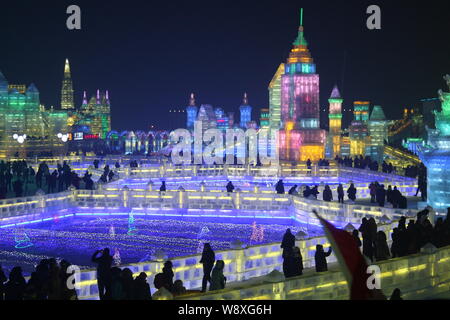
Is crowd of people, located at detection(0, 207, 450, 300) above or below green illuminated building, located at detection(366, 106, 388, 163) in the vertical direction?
below

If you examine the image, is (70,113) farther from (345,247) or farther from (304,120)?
(345,247)

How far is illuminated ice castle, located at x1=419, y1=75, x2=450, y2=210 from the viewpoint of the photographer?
72.7 feet

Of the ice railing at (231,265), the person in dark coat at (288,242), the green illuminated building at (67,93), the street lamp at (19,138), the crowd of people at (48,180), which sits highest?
the green illuminated building at (67,93)

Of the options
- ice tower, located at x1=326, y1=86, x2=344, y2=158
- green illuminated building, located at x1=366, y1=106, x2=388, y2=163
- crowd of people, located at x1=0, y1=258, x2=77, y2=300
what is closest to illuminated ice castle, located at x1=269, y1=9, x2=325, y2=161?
green illuminated building, located at x1=366, y1=106, x2=388, y2=163

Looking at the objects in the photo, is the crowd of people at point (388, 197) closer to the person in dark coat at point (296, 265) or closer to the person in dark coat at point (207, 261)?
the person in dark coat at point (296, 265)

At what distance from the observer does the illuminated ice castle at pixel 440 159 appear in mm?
22172

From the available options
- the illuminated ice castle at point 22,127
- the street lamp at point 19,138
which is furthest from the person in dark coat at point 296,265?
the street lamp at point 19,138

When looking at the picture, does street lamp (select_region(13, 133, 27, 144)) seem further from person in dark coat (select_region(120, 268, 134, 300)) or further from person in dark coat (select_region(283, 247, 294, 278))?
person in dark coat (select_region(120, 268, 134, 300))

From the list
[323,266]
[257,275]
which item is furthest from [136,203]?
[323,266]

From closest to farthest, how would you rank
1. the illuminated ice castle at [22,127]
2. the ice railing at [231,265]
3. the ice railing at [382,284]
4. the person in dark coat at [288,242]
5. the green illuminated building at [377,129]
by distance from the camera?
the ice railing at [382,284] < the ice railing at [231,265] < the person in dark coat at [288,242] < the illuminated ice castle at [22,127] < the green illuminated building at [377,129]

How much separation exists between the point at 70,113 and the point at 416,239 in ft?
407

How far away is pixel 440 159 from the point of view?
22.2m

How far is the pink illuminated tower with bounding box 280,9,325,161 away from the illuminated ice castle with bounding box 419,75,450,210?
43.5 meters

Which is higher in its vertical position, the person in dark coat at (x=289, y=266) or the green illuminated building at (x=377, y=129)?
the green illuminated building at (x=377, y=129)
